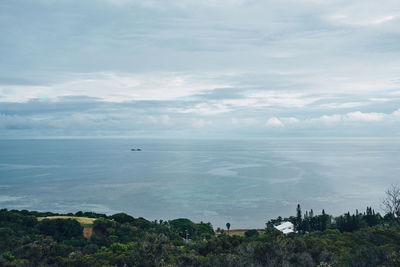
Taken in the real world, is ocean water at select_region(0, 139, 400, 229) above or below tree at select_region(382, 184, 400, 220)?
below

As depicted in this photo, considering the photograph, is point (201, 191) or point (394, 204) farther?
point (201, 191)

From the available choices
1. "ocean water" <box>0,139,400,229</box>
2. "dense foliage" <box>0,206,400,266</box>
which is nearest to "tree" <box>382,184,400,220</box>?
"dense foliage" <box>0,206,400,266</box>

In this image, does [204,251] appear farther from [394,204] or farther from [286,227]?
[286,227]

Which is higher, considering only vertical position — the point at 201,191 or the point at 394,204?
the point at 394,204

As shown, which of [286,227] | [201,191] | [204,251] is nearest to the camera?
[204,251]

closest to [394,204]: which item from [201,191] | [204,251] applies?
[204,251]

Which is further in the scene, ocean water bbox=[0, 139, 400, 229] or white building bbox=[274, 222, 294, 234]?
ocean water bbox=[0, 139, 400, 229]

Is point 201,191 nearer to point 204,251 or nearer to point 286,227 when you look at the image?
point 286,227

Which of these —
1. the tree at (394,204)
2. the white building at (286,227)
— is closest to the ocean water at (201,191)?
the white building at (286,227)

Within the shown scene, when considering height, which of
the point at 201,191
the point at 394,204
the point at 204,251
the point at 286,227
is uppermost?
the point at 394,204

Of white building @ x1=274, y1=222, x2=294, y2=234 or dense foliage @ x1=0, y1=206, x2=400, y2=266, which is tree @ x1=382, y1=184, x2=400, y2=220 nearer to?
dense foliage @ x1=0, y1=206, x2=400, y2=266

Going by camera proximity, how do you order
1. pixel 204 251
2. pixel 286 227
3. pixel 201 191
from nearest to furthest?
pixel 204 251, pixel 286 227, pixel 201 191
